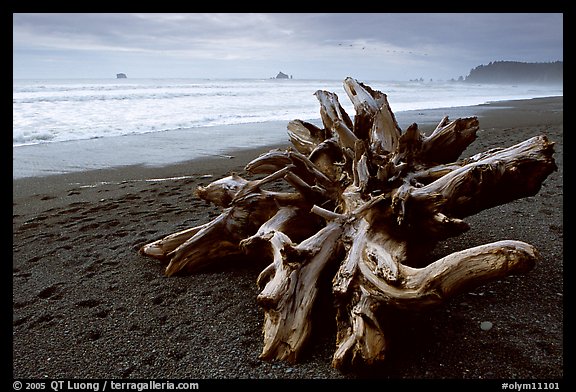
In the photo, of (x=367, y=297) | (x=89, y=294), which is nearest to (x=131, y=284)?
(x=89, y=294)

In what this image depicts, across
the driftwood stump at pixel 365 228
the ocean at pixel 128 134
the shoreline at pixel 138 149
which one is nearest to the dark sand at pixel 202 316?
the driftwood stump at pixel 365 228

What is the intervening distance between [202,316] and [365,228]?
1170 mm

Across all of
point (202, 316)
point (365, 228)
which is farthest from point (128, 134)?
point (365, 228)

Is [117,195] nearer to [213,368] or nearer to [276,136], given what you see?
[213,368]

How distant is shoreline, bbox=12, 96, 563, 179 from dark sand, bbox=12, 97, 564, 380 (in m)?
2.98

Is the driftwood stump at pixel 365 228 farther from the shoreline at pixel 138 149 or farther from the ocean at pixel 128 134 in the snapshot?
the ocean at pixel 128 134

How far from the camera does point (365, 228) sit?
2.65 m

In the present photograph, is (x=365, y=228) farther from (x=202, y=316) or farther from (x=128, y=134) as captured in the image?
(x=128, y=134)

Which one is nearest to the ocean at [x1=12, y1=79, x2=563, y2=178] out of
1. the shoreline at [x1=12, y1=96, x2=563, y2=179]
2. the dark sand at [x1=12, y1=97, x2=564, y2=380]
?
the shoreline at [x1=12, y1=96, x2=563, y2=179]

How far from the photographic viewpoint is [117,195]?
18.1ft

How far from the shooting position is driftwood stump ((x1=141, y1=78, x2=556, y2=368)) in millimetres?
2066

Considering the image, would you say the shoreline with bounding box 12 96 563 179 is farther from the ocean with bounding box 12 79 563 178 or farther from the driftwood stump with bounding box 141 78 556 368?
the driftwood stump with bounding box 141 78 556 368

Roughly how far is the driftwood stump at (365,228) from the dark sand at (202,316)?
0.62 ft

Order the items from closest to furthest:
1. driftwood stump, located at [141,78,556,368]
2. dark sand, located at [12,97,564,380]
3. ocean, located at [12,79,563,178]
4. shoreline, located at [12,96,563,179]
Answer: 1. driftwood stump, located at [141,78,556,368]
2. dark sand, located at [12,97,564,380]
3. shoreline, located at [12,96,563,179]
4. ocean, located at [12,79,563,178]
